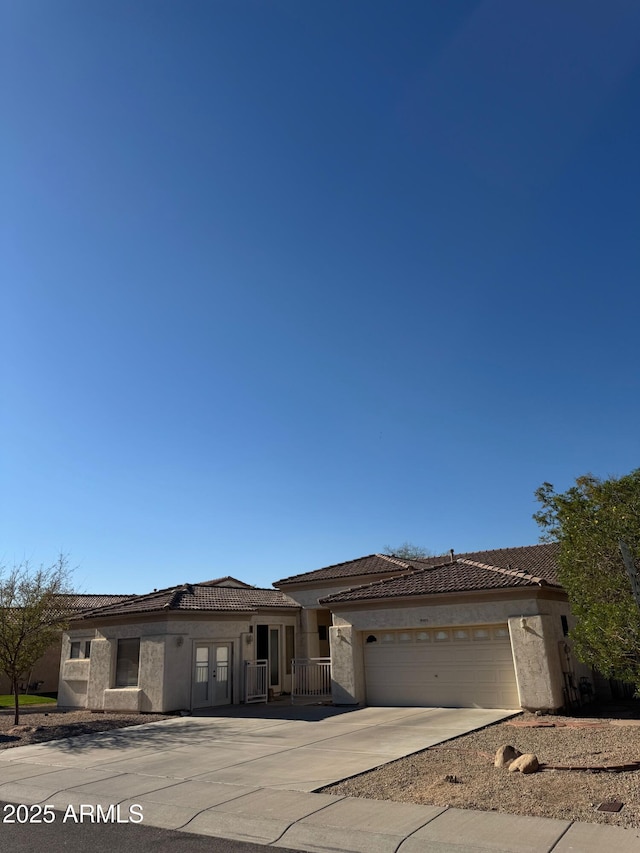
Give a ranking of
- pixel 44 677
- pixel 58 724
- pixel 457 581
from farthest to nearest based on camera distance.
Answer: pixel 44 677
pixel 457 581
pixel 58 724

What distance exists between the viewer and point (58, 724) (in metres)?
18.0

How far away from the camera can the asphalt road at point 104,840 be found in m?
6.80

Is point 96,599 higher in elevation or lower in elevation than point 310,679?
higher

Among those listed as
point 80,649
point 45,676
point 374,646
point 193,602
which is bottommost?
point 45,676

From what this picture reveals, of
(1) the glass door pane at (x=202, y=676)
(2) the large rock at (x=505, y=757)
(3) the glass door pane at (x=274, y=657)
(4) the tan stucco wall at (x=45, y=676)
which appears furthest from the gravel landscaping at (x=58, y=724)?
(4) the tan stucco wall at (x=45, y=676)

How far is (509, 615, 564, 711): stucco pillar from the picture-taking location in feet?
52.7

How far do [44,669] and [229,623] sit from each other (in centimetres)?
1745

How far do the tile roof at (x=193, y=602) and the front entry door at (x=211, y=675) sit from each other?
134cm

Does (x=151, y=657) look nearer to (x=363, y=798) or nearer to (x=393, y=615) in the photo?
(x=393, y=615)

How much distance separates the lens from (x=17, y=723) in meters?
18.2

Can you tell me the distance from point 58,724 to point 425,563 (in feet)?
59.6

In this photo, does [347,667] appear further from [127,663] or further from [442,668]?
[127,663]

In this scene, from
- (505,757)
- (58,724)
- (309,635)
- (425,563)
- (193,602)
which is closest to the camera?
(505,757)

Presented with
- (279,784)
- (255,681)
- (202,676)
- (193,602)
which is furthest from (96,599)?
(279,784)
